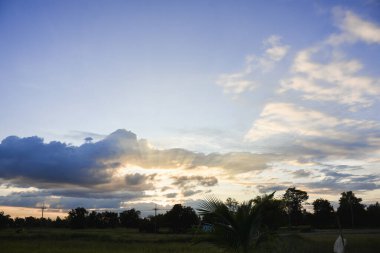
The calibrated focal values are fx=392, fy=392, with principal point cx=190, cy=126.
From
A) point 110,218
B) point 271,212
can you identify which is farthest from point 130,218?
point 271,212

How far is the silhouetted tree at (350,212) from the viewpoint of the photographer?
88.5m

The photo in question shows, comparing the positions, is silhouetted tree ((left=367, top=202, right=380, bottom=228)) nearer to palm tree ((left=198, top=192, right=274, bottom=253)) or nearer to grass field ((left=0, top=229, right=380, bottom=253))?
grass field ((left=0, top=229, right=380, bottom=253))

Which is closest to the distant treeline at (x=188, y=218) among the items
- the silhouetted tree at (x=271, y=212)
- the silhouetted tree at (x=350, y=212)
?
the silhouetted tree at (x=350, y=212)

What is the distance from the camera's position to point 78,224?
111m

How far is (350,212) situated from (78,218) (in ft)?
239

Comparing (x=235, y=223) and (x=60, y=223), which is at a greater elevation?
(x=235, y=223)

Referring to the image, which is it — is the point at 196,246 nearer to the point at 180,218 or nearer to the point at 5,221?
the point at 180,218

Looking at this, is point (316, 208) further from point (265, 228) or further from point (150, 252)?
point (265, 228)

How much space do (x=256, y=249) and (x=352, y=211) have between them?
8807 cm

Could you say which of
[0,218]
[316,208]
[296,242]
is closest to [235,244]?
[296,242]

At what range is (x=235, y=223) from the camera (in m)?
9.08

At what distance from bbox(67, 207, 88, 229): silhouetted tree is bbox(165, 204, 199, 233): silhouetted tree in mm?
32690

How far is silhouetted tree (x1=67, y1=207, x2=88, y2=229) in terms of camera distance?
110512 mm

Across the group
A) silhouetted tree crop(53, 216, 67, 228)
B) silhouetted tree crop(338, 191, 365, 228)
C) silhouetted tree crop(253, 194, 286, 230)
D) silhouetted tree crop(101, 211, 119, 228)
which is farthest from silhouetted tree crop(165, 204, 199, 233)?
silhouetted tree crop(253, 194, 286, 230)
